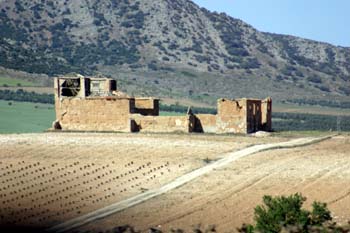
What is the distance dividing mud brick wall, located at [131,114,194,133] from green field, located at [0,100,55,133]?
9.35 meters

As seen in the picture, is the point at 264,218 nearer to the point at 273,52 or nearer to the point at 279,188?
the point at 279,188

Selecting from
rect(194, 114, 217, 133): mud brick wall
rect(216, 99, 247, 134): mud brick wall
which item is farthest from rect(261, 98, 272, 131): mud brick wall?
Result: rect(194, 114, 217, 133): mud brick wall

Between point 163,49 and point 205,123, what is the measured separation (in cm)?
8622

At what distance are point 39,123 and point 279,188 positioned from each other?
3067cm

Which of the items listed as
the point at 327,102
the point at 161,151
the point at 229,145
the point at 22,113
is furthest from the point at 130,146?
the point at 327,102

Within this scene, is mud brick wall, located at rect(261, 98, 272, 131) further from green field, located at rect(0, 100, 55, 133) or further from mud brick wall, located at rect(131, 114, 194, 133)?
green field, located at rect(0, 100, 55, 133)

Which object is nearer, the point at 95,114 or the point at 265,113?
the point at 95,114

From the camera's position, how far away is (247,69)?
426 feet

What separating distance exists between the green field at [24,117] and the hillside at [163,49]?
39.9 meters

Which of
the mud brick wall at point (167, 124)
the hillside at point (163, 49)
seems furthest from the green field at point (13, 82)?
the mud brick wall at point (167, 124)

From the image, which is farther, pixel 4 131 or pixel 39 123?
pixel 39 123

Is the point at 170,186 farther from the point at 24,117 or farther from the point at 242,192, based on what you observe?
the point at 24,117

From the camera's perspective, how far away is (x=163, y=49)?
12900 cm

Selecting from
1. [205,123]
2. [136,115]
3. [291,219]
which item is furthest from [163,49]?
[291,219]
